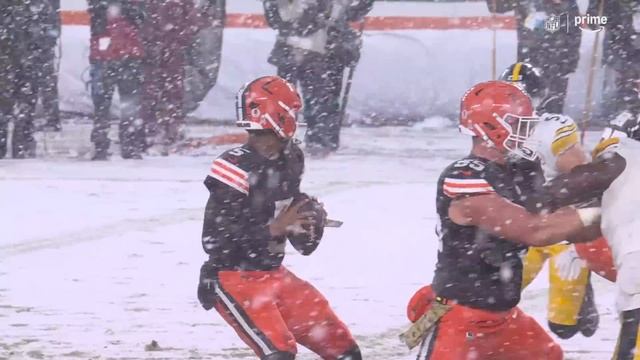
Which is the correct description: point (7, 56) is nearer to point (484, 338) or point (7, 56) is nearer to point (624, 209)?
point (484, 338)

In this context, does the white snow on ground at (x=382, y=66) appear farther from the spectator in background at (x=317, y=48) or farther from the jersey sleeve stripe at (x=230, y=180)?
the jersey sleeve stripe at (x=230, y=180)

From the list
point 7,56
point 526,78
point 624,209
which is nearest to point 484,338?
point 624,209

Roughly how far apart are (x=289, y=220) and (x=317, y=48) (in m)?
7.51

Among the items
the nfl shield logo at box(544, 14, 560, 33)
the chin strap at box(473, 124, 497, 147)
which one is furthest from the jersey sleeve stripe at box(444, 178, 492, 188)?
the nfl shield logo at box(544, 14, 560, 33)

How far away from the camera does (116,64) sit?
12.5 meters

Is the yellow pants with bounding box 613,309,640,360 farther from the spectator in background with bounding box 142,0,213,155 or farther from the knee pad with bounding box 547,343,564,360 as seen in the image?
the spectator in background with bounding box 142,0,213,155

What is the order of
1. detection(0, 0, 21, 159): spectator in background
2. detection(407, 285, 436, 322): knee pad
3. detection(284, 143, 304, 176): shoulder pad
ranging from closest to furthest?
1. detection(407, 285, 436, 322): knee pad
2. detection(284, 143, 304, 176): shoulder pad
3. detection(0, 0, 21, 159): spectator in background

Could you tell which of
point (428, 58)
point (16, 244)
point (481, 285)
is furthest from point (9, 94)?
point (481, 285)

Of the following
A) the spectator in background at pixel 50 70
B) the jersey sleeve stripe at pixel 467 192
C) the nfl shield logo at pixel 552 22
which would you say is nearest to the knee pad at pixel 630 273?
the jersey sleeve stripe at pixel 467 192

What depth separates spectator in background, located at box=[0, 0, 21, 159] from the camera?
1249 cm

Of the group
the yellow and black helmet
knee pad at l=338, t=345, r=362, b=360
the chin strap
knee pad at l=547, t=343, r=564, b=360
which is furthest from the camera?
the yellow and black helmet

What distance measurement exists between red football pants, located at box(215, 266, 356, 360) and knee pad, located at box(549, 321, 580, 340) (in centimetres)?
160

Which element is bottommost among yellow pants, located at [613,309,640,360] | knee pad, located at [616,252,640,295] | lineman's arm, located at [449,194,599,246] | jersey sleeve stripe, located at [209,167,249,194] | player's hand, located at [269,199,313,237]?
player's hand, located at [269,199,313,237]

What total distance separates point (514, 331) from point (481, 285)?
19 centimetres
